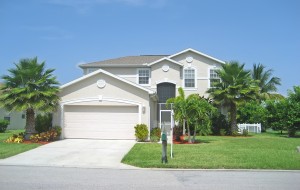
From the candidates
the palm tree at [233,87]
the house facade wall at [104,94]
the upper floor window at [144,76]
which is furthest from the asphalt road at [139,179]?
the upper floor window at [144,76]

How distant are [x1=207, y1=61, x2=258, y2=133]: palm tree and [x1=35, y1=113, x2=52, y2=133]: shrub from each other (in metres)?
13.1

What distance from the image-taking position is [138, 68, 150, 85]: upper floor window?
31.0 meters

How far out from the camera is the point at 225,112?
103 feet

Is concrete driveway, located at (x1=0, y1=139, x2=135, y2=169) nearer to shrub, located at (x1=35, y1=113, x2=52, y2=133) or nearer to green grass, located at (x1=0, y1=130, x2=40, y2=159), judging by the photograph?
green grass, located at (x1=0, y1=130, x2=40, y2=159)

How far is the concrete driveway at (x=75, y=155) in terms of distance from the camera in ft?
44.1

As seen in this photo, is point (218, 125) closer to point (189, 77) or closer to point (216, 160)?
point (189, 77)

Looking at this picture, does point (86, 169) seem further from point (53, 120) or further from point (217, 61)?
point (217, 61)

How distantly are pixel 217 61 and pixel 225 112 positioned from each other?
184 inches

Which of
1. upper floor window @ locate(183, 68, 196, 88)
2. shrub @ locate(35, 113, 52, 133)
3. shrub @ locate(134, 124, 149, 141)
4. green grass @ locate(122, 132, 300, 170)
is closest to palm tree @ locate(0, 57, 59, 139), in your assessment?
shrub @ locate(35, 113, 52, 133)

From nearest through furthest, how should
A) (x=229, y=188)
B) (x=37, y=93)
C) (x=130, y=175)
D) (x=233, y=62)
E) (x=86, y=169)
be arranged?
(x=229, y=188)
(x=130, y=175)
(x=86, y=169)
(x=37, y=93)
(x=233, y=62)

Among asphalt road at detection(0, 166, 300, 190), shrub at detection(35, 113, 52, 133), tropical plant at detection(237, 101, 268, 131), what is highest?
tropical plant at detection(237, 101, 268, 131)

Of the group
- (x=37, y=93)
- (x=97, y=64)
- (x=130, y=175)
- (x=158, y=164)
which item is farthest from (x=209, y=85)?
(x=130, y=175)

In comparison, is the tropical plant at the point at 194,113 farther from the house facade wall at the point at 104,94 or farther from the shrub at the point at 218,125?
the shrub at the point at 218,125

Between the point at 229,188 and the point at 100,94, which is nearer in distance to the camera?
the point at 229,188
